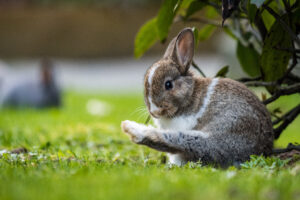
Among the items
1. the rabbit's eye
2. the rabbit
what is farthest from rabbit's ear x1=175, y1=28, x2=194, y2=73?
the rabbit

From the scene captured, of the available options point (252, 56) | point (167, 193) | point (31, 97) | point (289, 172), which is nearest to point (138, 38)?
point (252, 56)

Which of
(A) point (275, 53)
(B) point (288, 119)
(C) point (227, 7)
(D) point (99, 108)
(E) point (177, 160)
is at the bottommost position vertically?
(D) point (99, 108)

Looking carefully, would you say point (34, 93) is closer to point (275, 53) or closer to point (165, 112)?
point (165, 112)

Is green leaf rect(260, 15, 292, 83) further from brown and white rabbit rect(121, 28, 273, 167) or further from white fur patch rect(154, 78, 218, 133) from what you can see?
white fur patch rect(154, 78, 218, 133)

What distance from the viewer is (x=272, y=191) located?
95.0 inches

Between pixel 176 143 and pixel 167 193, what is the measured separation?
1.13 metres

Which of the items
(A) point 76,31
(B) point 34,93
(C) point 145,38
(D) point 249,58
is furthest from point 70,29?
(D) point 249,58

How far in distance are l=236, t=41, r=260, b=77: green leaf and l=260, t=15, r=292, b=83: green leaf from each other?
14.4 inches

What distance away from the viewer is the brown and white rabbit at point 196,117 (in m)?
3.46

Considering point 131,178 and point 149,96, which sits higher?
point 149,96

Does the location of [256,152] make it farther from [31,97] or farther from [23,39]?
[23,39]

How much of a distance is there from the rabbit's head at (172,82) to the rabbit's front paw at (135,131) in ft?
1.06

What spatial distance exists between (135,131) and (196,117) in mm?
568

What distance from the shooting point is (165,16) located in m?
3.95
